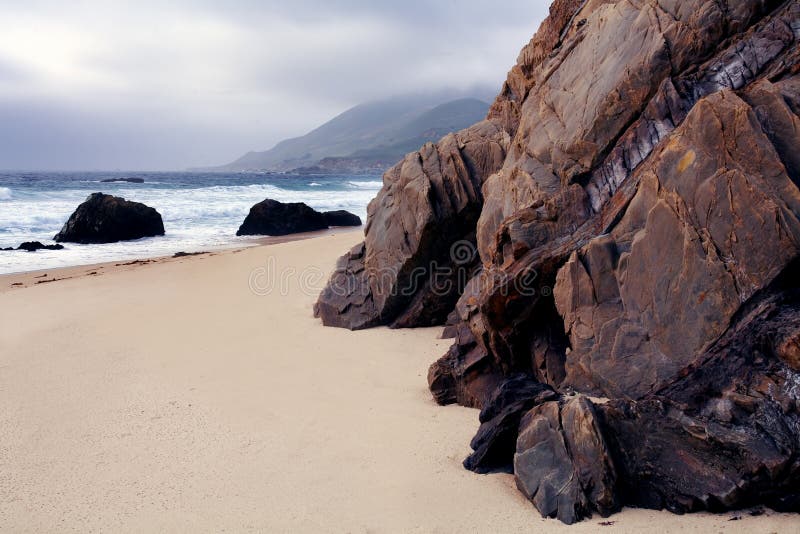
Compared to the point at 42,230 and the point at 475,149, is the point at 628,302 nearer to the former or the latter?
the point at 475,149

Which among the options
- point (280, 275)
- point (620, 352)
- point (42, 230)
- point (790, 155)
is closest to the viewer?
point (790, 155)

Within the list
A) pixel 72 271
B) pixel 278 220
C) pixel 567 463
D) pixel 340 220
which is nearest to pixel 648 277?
pixel 567 463

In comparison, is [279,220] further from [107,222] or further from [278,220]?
[107,222]

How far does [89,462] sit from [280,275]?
806 cm

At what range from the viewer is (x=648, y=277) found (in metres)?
4.29

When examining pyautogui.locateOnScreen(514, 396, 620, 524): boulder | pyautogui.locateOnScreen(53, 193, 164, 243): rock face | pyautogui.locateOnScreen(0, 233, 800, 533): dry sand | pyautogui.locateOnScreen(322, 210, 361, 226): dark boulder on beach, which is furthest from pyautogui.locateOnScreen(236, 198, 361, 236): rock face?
pyautogui.locateOnScreen(514, 396, 620, 524): boulder

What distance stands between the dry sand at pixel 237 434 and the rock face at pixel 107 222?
12809 millimetres

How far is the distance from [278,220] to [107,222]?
6590 mm

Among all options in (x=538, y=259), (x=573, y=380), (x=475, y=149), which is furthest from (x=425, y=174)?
(x=573, y=380)

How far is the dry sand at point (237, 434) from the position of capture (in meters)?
4.05

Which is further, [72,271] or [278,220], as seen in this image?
[278,220]

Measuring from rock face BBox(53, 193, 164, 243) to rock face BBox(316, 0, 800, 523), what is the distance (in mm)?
19519

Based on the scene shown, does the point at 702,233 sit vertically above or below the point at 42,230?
above

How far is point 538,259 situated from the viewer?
505 cm
